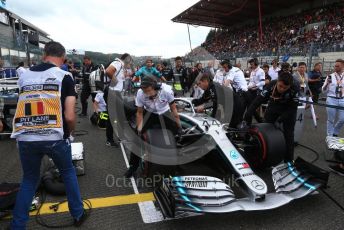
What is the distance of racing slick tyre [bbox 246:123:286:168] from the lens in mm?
3662

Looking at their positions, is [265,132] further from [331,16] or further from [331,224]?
[331,16]

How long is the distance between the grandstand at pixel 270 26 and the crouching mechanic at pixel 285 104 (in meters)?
9.94

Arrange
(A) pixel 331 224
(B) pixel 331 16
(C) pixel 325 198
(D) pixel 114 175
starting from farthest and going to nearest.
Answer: (B) pixel 331 16
(D) pixel 114 175
(C) pixel 325 198
(A) pixel 331 224

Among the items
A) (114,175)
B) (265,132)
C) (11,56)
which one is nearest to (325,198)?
(265,132)

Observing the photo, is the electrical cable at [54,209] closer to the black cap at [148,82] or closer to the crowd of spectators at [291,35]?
the black cap at [148,82]

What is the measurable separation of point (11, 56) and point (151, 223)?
54.6ft

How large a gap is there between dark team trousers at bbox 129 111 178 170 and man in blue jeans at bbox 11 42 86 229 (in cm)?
133

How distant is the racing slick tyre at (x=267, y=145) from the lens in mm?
3662

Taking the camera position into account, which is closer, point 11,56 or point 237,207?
point 237,207

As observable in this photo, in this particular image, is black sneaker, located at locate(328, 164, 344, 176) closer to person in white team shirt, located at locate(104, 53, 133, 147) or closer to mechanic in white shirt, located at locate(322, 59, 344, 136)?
mechanic in white shirt, located at locate(322, 59, 344, 136)

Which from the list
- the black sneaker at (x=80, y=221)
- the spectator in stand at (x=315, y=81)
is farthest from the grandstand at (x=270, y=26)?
the black sneaker at (x=80, y=221)

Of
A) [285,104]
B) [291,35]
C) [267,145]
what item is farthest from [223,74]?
[291,35]

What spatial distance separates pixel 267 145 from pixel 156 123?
54.9 inches

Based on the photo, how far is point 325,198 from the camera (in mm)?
3408
